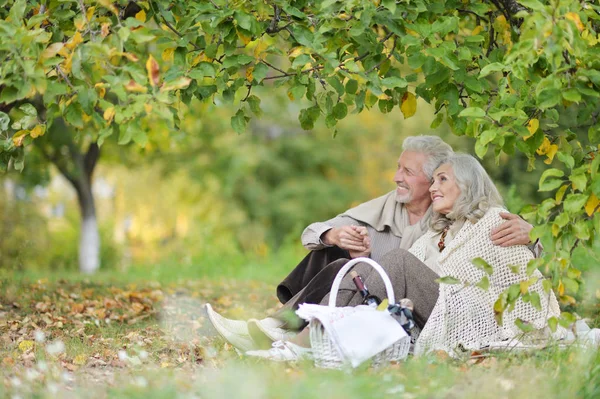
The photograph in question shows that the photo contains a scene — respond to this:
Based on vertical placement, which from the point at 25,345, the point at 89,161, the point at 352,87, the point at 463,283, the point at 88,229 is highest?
the point at 352,87

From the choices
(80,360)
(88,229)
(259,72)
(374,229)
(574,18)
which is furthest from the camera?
(88,229)

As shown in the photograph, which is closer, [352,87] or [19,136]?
[19,136]

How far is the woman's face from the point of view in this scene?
14.6 ft

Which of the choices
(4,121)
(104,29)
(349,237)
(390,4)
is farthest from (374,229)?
(4,121)

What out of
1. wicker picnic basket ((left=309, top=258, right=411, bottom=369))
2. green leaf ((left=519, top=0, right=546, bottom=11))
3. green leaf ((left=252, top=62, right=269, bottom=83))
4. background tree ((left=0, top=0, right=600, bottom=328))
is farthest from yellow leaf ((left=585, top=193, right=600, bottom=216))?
green leaf ((left=252, top=62, right=269, bottom=83))

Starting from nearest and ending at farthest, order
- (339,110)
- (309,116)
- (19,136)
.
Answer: (19,136) < (339,110) < (309,116)

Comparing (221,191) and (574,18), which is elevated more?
(574,18)

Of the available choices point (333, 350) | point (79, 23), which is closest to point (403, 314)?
point (333, 350)

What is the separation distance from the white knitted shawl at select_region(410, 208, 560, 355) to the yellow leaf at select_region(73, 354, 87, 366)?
5.36ft

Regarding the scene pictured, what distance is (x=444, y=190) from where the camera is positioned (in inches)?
177

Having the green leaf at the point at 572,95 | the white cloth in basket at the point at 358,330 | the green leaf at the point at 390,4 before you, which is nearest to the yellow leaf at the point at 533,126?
the green leaf at the point at 572,95

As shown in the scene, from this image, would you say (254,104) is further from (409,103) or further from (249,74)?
(409,103)

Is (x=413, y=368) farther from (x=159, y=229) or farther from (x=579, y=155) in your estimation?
(x=159, y=229)

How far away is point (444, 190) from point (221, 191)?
11804mm
